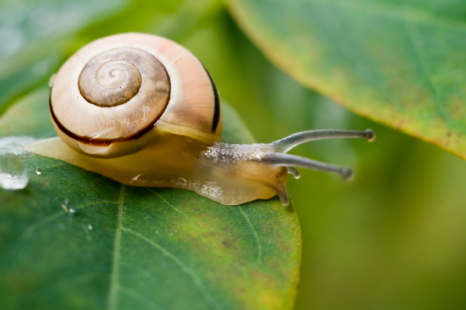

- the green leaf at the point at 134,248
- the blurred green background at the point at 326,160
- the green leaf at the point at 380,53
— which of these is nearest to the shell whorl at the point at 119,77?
the green leaf at the point at 134,248

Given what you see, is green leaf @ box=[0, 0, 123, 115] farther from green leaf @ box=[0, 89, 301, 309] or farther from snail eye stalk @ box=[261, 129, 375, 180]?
snail eye stalk @ box=[261, 129, 375, 180]

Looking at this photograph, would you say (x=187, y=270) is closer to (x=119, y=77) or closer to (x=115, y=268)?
(x=115, y=268)

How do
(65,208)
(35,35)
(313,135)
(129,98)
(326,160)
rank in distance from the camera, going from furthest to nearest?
(35,35), (326,160), (313,135), (129,98), (65,208)

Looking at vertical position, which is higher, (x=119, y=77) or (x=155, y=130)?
(x=119, y=77)

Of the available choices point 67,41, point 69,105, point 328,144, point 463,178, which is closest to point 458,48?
point 328,144

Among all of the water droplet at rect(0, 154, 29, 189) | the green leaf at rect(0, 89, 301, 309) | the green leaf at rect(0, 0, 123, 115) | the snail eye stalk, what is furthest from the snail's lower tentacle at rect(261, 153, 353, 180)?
the green leaf at rect(0, 0, 123, 115)

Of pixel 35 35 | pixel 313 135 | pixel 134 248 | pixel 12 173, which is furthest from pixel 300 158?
pixel 35 35
